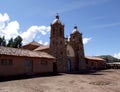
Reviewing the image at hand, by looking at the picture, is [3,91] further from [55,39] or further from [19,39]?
[19,39]

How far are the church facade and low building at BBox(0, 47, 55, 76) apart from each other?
24.4ft

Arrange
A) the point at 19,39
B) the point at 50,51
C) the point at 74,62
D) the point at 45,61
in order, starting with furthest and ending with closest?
the point at 19,39 → the point at 74,62 → the point at 50,51 → the point at 45,61

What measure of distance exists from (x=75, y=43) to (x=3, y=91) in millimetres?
39183

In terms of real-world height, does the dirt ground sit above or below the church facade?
below

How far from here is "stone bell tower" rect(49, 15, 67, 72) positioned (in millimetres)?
40406

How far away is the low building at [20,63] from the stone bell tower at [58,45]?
23.0ft

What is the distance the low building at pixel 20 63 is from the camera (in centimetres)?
2358

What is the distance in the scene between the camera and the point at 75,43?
50.6 meters

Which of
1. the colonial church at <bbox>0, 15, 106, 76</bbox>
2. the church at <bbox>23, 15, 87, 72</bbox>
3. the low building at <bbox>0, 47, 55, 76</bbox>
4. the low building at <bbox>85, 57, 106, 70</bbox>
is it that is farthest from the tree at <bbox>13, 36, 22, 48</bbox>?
the low building at <bbox>0, 47, 55, 76</bbox>

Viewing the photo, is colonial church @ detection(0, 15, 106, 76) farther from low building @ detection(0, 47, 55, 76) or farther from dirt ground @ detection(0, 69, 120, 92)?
dirt ground @ detection(0, 69, 120, 92)

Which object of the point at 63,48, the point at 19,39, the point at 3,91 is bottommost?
the point at 3,91

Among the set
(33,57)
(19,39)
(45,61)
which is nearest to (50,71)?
(45,61)

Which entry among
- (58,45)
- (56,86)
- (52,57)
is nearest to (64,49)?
(58,45)

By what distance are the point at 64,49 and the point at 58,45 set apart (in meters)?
2.01
